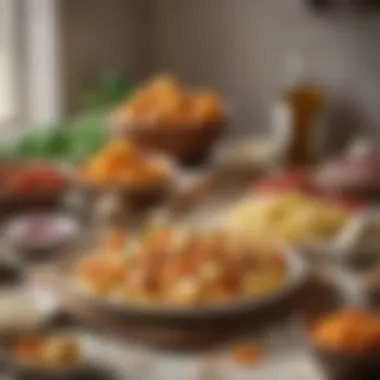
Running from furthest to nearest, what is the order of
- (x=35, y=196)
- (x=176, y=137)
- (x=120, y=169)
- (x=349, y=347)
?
1. (x=176, y=137)
2. (x=120, y=169)
3. (x=35, y=196)
4. (x=349, y=347)

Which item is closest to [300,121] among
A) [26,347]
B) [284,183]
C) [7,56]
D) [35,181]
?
[284,183]

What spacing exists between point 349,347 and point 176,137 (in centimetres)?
118

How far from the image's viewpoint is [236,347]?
4.27 feet

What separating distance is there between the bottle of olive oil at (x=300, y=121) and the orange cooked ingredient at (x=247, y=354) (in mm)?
1027

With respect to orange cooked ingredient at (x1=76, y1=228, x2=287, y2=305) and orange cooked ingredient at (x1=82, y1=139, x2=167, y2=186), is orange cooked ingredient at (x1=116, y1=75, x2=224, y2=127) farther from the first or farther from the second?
orange cooked ingredient at (x1=76, y1=228, x2=287, y2=305)

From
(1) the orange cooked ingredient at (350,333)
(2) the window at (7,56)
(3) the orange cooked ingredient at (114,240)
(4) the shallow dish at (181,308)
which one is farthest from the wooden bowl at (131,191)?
(2) the window at (7,56)

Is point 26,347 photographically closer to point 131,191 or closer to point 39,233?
point 39,233

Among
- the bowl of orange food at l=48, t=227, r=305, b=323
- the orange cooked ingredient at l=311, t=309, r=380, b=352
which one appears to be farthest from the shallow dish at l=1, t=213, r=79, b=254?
the orange cooked ingredient at l=311, t=309, r=380, b=352

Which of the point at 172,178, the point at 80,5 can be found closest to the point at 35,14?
the point at 80,5

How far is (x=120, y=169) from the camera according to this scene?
6.26ft

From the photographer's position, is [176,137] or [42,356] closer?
[42,356]

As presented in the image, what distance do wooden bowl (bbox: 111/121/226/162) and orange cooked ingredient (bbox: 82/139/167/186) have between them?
312 millimetres

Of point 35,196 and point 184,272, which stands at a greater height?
point 35,196

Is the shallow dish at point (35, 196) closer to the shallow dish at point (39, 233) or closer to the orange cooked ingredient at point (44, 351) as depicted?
the shallow dish at point (39, 233)
